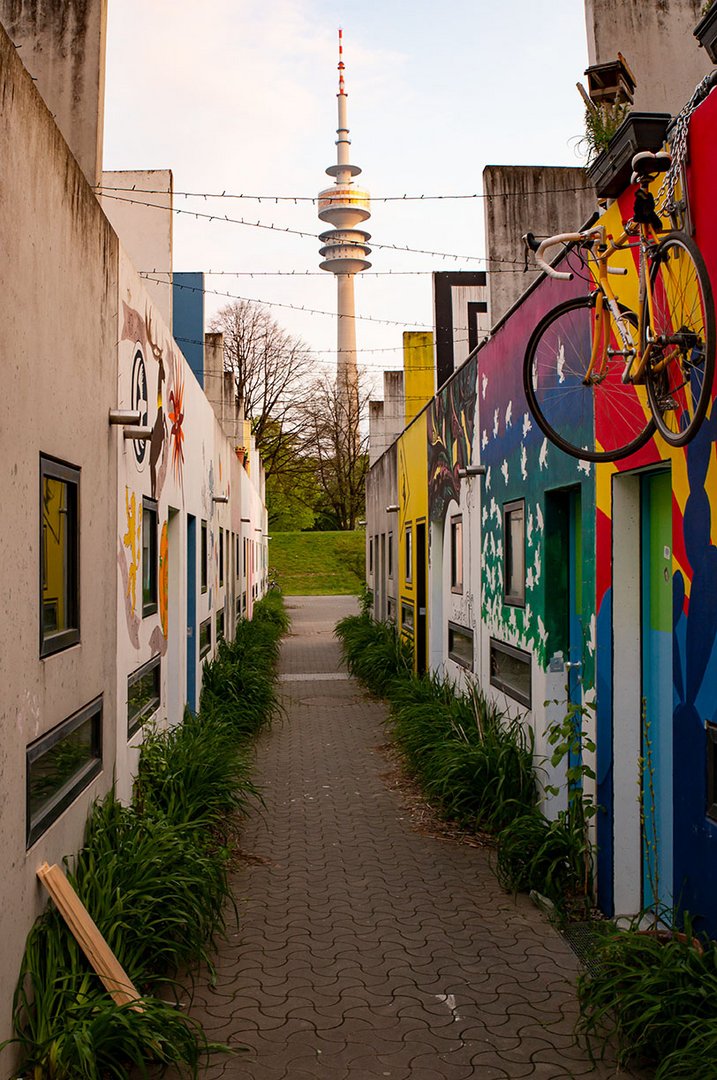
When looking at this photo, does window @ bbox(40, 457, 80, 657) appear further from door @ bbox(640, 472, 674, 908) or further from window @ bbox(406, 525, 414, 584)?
window @ bbox(406, 525, 414, 584)

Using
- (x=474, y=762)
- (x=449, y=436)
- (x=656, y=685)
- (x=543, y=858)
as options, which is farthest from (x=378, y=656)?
(x=656, y=685)

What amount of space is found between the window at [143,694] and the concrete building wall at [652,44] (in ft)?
17.0

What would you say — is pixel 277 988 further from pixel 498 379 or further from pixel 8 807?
pixel 498 379

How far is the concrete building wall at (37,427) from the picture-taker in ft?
12.0

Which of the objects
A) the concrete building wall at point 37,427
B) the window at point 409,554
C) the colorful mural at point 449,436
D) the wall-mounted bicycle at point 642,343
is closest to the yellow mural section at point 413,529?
the window at point 409,554

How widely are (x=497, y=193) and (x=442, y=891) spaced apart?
6746 mm

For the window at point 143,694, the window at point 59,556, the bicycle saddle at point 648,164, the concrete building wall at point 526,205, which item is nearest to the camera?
the bicycle saddle at point 648,164

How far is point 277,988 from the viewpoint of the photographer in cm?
477

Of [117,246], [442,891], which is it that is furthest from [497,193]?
[442,891]

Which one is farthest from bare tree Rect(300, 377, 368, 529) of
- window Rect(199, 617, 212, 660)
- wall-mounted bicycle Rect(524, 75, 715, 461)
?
wall-mounted bicycle Rect(524, 75, 715, 461)

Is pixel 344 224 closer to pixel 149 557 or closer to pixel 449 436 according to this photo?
pixel 449 436

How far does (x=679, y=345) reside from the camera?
4.00 meters

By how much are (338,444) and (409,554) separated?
38.6 metres

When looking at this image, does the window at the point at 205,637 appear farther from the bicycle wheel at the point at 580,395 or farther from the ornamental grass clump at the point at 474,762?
the bicycle wheel at the point at 580,395
